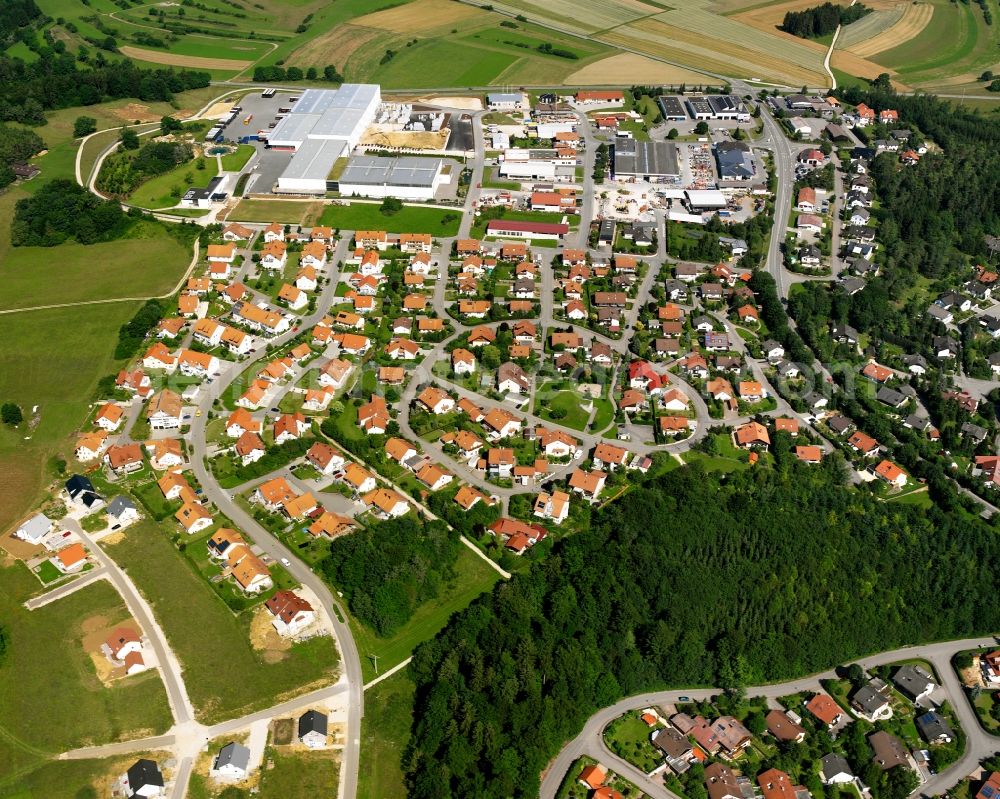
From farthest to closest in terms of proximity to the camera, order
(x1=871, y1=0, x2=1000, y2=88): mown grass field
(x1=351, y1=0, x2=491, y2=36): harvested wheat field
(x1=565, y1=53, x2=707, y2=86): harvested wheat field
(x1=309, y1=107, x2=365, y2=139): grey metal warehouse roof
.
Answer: (x1=351, y1=0, x2=491, y2=36): harvested wheat field
(x1=871, y1=0, x2=1000, y2=88): mown grass field
(x1=565, y1=53, x2=707, y2=86): harvested wheat field
(x1=309, y1=107, x2=365, y2=139): grey metal warehouse roof

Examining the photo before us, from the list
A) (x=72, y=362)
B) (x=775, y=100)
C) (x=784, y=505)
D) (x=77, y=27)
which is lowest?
(x=784, y=505)

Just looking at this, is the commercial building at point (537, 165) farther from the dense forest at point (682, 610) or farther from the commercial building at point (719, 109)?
the dense forest at point (682, 610)

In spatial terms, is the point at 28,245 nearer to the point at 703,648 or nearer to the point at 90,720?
the point at 90,720

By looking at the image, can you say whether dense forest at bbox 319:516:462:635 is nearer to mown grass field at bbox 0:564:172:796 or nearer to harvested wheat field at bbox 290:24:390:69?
mown grass field at bbox 0:564:172:796

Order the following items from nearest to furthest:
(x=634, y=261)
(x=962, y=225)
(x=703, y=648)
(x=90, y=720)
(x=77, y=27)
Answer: (x=90, y=720)
(x=703, y=648)
(x=634, y=261)
(x=962, y=225)
(x=77, y=27)

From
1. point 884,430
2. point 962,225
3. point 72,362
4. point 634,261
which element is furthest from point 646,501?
point 962,225

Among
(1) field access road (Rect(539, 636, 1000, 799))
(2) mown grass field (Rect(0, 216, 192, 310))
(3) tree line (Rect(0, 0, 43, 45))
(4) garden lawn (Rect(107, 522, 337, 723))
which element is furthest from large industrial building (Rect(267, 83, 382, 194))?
(1) field access road (Rect(539, 636, 1000, 799))

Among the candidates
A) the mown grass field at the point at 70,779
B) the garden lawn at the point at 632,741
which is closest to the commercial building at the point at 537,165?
the garden lawn at the point at 632,741
